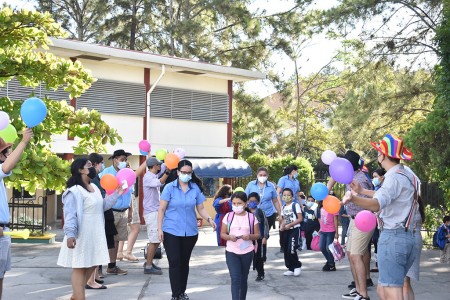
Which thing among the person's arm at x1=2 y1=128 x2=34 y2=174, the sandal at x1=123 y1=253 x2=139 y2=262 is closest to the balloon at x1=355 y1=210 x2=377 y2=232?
the person's arm at x1=2 y1=128 x2=34 y2=174

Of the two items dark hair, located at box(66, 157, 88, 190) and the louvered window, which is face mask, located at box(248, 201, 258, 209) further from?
the louvered window

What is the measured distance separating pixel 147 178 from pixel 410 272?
17.3ft

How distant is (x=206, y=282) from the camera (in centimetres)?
1037

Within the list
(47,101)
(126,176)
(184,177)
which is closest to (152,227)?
(184,177)

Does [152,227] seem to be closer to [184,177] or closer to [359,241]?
[184,177]

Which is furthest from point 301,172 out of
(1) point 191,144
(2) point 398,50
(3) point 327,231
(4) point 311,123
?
(4) point 311,123

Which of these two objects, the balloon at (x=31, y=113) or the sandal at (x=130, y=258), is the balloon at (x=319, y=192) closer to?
the balloon at (x=31, y=113)

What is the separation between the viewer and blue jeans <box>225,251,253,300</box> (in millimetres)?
7777

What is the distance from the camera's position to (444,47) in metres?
11.3

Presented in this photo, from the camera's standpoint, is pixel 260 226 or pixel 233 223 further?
pixel 260 226

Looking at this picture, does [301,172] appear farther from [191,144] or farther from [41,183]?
[41,183]

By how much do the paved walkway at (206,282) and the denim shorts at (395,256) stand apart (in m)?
3.04

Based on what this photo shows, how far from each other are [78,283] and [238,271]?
182cm

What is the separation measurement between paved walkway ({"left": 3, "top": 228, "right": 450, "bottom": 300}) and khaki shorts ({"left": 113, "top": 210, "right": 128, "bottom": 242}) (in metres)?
0.62
